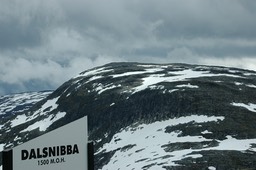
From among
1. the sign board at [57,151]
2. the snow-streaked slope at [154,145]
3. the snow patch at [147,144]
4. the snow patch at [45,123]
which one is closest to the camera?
the sign board at [57,151]

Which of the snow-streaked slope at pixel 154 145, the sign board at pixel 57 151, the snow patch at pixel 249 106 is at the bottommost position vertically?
the sign board at pixel 57 151

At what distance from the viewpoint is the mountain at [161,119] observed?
271 ft

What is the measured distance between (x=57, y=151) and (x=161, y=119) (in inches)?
4172

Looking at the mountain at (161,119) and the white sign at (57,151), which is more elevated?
the mountain at (161,119)

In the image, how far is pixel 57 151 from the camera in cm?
1680

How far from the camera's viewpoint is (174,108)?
124m

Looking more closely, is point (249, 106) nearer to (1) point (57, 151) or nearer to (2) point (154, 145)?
(2) point (154, 145)

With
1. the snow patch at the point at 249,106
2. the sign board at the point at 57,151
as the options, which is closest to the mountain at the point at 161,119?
the snow patch at the point at 249,106

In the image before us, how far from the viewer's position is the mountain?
Result: 82500 millimetres

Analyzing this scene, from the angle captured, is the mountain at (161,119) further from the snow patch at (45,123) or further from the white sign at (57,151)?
the white sign at (57,151)

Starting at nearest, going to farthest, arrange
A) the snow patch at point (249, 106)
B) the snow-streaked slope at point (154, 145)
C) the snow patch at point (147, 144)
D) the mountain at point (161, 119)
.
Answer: the snow-streaked slope at point (154, 145) < the snow patch at point (147, 144) < the mountain at point (161, 119) < the snow patch at point (249, 106)

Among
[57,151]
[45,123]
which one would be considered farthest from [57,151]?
[45,123]

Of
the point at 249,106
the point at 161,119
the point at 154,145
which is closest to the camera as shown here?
the point at 154,145

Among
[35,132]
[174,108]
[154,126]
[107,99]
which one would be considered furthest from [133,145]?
[35,132]
